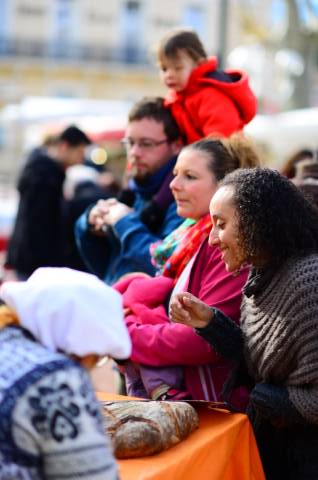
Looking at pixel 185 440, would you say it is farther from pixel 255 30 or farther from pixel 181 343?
pixel 255 30

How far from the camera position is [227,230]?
2861mm

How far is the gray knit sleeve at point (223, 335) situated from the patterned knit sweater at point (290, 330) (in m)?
0.08

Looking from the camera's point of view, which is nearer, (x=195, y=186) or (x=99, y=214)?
(x=195, y=186)

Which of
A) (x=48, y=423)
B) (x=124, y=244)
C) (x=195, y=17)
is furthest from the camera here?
(x=195, y=17)

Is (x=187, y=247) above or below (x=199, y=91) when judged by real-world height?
below

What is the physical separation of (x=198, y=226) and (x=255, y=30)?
17.7 metres

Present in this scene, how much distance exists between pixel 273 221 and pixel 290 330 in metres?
0.32

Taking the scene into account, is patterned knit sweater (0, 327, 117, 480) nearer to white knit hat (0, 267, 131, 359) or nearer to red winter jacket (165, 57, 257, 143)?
white knit hat (0, 267, 131, 359)

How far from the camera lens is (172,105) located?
13.9ft

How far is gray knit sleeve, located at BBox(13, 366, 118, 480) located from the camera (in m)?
2.00

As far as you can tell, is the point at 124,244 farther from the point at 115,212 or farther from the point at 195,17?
the point at 195,17

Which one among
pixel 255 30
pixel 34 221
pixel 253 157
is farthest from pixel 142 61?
pixel 253 157

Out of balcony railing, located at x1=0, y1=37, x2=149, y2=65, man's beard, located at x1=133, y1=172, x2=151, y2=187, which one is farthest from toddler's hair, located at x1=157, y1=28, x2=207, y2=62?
balcony railing, located at x1=0, y1=37, x2=149, y2=65

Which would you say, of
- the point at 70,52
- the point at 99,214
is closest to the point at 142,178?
the point at 99,214
